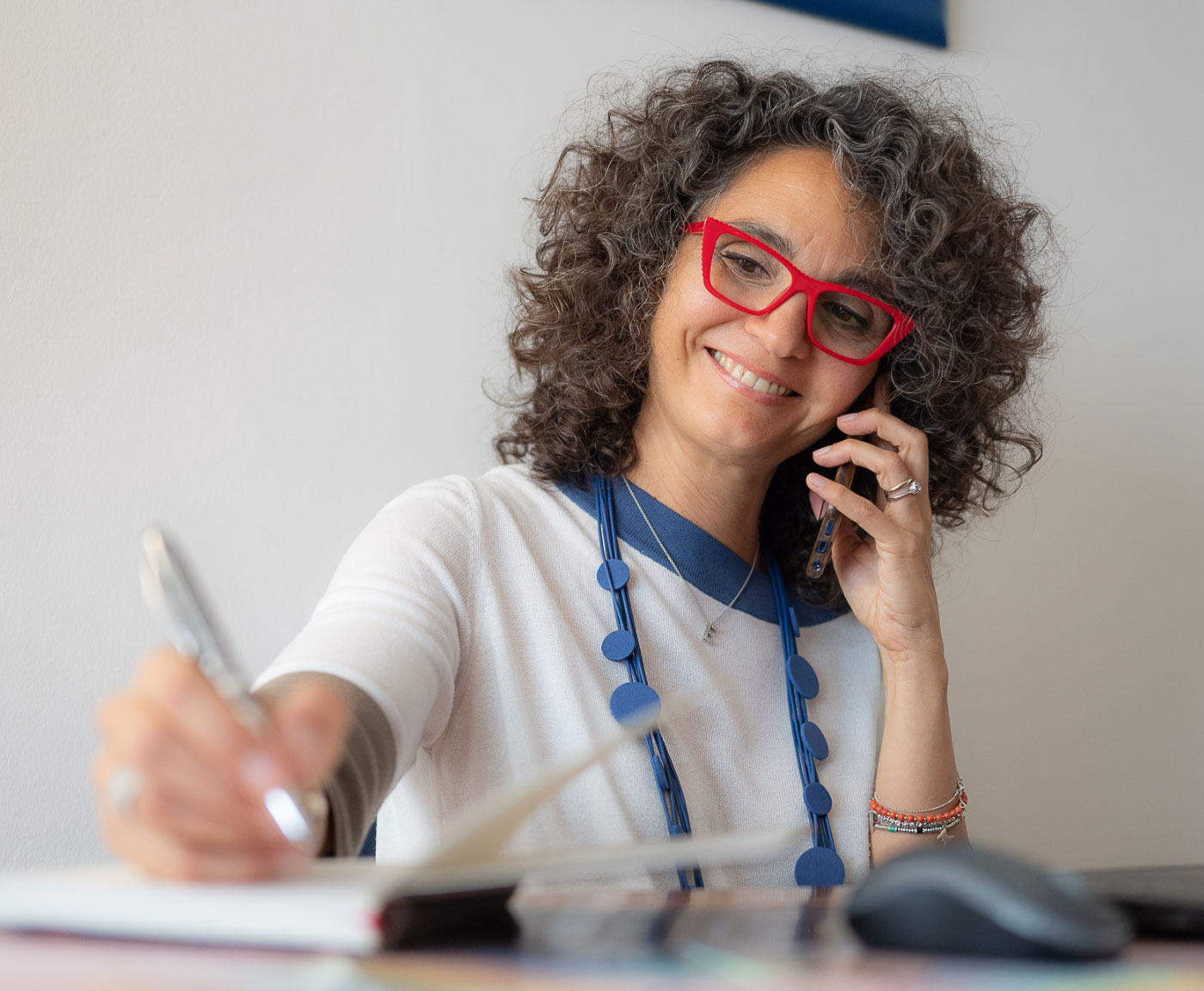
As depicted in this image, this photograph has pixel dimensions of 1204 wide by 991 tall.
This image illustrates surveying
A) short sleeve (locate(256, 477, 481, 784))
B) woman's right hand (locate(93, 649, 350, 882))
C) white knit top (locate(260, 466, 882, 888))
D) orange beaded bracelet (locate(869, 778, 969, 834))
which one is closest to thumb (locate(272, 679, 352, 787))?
woman's right hand (locate(93, 649, 350, 882))

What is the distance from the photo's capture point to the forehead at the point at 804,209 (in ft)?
4.17

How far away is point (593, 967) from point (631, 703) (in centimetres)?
73

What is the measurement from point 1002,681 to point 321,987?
66.9 inches

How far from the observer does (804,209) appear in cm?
129

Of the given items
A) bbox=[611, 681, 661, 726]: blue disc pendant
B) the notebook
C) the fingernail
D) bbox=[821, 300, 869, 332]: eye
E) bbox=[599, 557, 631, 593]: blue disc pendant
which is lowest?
bbox=[611, 681, 661, 726]: blue disc pendant

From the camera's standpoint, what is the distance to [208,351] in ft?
4.25

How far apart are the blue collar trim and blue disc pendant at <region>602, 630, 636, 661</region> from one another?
6.0 inches

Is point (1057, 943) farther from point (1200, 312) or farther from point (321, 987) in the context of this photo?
point (1200, 312)

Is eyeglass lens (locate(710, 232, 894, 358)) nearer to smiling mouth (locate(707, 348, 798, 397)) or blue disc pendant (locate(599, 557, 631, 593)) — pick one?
smiling mouth (locate(707, 348, 798, 397))

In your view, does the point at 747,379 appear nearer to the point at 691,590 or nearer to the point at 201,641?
the point at 691,590

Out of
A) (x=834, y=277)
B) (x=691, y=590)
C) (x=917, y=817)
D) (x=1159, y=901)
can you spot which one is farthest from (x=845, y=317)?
(x=1159, y=901)

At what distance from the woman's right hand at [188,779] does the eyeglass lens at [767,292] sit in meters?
0.89

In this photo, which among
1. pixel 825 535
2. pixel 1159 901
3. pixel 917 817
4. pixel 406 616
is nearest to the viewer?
pixel 1159 901

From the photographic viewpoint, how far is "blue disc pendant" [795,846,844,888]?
121cm
